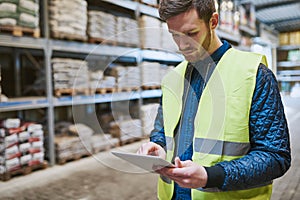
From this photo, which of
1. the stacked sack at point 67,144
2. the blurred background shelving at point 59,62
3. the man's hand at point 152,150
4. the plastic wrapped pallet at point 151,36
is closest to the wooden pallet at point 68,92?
the blurred background shelving at point 59,62

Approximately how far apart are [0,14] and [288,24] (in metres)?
16.7

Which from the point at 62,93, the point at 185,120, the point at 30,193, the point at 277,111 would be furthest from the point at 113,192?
the point at 277,111

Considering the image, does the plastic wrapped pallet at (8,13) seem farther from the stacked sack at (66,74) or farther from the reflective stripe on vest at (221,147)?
the reflective stripe on vest at (221,147)

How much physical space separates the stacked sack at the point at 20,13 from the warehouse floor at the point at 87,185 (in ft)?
6.41

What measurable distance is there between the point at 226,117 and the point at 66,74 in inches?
147

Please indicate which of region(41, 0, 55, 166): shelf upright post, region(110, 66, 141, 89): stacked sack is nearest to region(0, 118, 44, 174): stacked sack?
region(41, 0, 55, 166): shelf upright post

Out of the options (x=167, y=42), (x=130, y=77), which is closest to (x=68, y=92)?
(x=130, y=77)

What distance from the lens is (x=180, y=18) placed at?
928 mm

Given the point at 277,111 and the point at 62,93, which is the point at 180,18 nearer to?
the point at 277,111

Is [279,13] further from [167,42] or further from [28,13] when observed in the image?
[167,42]

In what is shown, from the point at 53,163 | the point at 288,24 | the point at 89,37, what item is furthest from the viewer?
the point at 288,24

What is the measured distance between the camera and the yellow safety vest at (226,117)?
36.1 inches

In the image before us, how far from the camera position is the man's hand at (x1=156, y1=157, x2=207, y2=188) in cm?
85

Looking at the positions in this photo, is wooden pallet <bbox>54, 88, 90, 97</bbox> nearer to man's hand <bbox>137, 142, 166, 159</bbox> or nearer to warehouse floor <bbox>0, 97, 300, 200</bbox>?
warehouse floor <bbox>0, 97, 300, 200</bbox>
